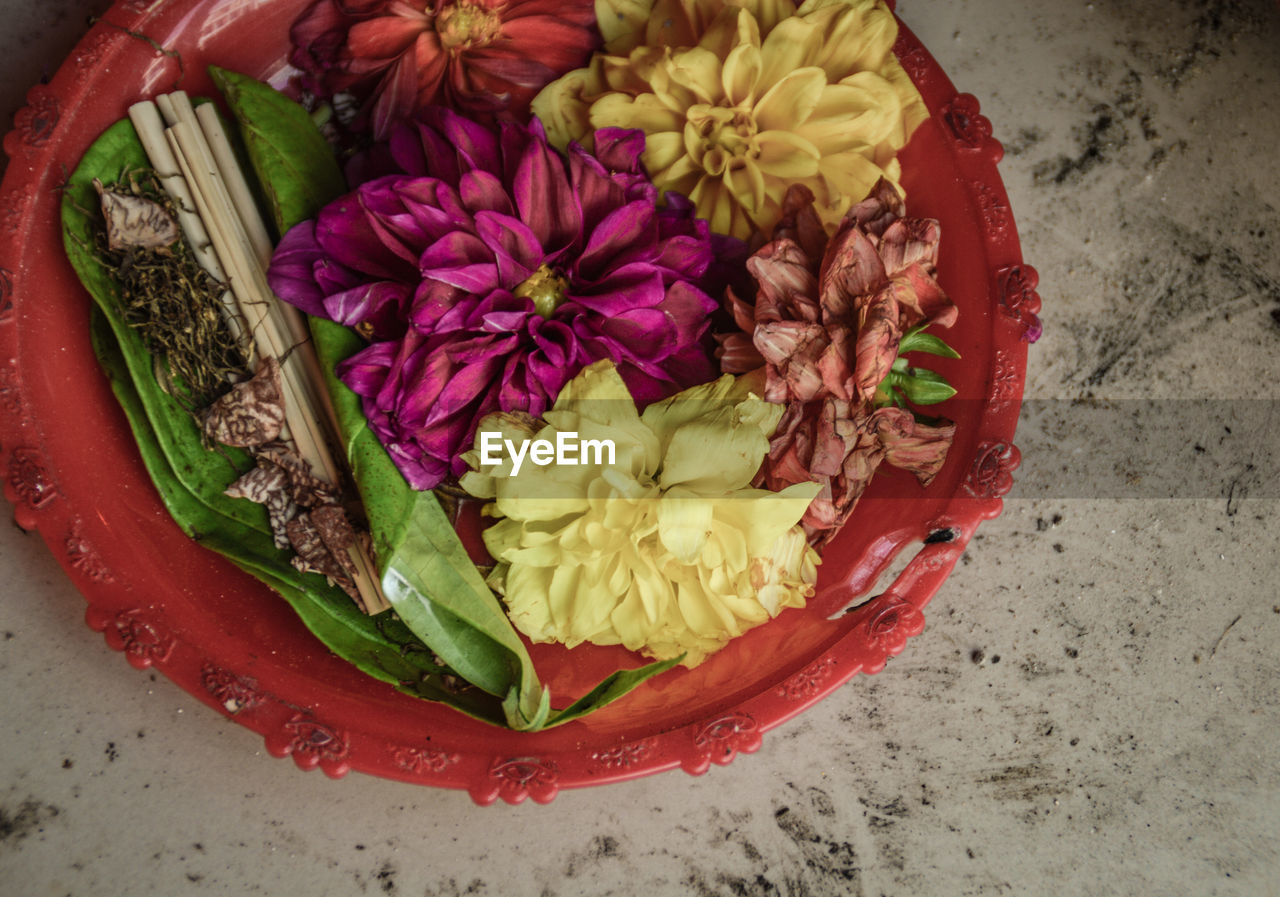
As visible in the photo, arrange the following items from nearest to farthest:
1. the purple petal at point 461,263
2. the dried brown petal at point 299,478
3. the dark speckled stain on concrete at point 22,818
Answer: the purple petal at point 461,263
the dried brown petal at point 299,478
the dark speckled stain on concrete at point 22,818

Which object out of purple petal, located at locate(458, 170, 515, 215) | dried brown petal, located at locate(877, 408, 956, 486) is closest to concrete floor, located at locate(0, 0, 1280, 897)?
dried brown petal, located at locate(877, 408, 956, 486)

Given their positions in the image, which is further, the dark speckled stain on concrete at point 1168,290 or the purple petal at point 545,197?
the dark speckled stain on concrete at point 1168,290

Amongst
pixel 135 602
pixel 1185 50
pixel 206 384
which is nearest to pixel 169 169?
pixel 206 384

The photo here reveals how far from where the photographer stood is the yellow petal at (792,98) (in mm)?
564

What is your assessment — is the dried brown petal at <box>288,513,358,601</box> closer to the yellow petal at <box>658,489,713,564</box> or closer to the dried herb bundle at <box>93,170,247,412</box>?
the dried herb bundle at <box>93,170,247,412</box>

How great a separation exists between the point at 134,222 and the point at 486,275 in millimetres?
Result: 252

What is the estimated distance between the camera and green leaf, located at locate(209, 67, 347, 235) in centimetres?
58

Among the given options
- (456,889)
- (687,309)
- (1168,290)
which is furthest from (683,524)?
(1168,290)

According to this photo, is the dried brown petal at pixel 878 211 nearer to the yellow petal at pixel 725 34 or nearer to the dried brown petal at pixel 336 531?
the yellow petal at pixel 725 34

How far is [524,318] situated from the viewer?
1.73 feet

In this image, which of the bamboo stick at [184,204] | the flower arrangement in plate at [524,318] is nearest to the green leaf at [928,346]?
the flower arrangement in plate at [524,318]

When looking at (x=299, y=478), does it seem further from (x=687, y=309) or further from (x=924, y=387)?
(x=924, y=387)

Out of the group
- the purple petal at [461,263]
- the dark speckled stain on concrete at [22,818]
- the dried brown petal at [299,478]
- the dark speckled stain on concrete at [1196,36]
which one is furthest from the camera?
the dark speckled stain on concrete at [1196,36]

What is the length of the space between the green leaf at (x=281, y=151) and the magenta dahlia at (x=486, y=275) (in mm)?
40
